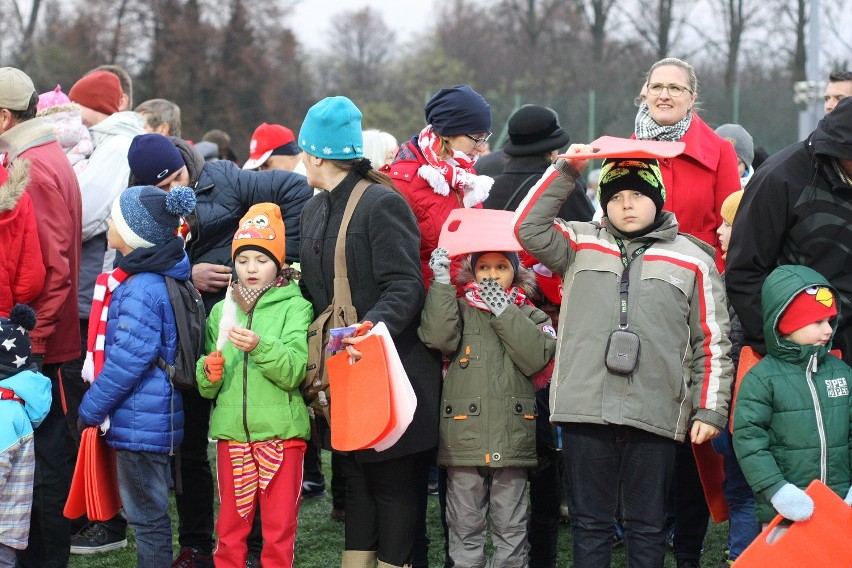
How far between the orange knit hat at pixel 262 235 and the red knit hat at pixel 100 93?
215 cm

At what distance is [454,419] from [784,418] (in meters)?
1.24

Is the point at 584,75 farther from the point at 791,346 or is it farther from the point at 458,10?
the point at 791,346

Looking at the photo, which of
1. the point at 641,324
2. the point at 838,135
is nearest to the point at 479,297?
the point at 641,324

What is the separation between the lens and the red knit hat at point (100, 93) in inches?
237

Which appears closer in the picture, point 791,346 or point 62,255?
point 791,346

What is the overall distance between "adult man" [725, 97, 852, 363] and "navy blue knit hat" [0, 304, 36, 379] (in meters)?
2.68

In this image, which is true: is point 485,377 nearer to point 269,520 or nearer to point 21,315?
point 269,520

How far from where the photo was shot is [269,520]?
4.21 metres

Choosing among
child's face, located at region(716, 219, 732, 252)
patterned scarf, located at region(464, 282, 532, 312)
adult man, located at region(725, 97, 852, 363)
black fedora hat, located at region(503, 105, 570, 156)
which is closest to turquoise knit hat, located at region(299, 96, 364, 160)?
patterned scarf, located at region(464, 282, 532, 312)

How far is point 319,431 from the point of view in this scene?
4.20 meters

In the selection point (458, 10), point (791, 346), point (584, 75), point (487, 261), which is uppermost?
point (458, 10)

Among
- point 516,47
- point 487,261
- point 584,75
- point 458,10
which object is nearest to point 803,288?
point 487,261

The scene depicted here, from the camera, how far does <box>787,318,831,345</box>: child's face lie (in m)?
3.68

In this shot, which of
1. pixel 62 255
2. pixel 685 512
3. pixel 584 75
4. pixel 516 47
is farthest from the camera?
pixel 516 47
